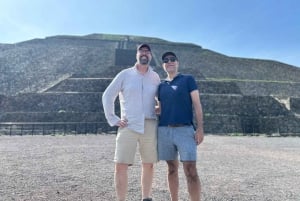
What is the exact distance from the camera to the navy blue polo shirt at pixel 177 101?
3.88 m

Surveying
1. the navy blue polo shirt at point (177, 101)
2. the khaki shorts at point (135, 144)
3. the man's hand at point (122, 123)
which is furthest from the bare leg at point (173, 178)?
the man's hand at point (122, 123)

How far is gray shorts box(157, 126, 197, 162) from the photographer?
380 centimetres

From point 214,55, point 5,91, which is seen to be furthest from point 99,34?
point 5,91

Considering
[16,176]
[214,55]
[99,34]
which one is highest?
[99,34]

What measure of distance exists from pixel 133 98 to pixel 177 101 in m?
0.47

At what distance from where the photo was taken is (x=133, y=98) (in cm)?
396

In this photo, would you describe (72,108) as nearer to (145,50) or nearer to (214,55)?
(145,50)

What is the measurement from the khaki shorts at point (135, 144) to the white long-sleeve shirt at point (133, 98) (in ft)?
0.25

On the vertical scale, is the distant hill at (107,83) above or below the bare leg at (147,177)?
above

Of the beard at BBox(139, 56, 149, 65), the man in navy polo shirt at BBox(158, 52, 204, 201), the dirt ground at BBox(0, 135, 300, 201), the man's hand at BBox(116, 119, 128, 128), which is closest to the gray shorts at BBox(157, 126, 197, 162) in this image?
the man in navy polo shirt at BBox(158, 52, 204, 201)

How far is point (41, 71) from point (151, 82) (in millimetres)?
27893

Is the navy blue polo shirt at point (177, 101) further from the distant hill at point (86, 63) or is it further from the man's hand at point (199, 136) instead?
the distant hill at point (86, 63)

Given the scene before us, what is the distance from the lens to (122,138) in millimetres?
3932

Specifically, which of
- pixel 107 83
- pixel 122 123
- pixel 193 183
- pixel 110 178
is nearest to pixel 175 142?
pixel 193 183
